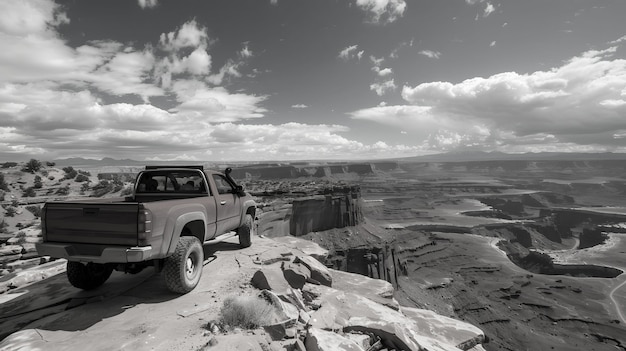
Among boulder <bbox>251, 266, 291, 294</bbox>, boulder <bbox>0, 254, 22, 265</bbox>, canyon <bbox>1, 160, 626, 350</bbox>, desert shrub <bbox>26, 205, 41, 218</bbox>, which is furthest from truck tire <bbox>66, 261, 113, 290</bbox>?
desert shrub <bbox>26, 205, 41, 218</bbox>

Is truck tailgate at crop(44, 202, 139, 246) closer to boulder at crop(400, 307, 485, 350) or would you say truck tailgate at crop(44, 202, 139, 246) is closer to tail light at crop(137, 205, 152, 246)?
tail light at crop(137, 205, 152, 246)

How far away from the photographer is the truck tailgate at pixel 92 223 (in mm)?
4403

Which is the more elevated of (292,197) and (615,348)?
(292,197)

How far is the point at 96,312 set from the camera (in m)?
4.79

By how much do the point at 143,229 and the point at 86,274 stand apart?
2598 mm

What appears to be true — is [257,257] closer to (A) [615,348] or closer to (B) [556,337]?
(B) [556,337]

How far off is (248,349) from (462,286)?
4619 centimetres

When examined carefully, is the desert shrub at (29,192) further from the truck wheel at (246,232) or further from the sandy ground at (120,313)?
the truck wheel at (246,232)

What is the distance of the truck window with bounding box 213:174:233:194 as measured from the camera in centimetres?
726

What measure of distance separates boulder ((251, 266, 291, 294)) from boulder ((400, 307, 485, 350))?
12.3 feet

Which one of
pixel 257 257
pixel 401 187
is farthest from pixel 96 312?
pixel 401 187

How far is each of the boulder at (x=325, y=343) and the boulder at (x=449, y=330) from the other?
3.79m

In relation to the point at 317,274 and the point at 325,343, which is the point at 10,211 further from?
the point at 325,343

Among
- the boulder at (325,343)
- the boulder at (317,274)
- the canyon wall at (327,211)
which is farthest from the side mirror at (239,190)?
the canyon wall at (327,211)
